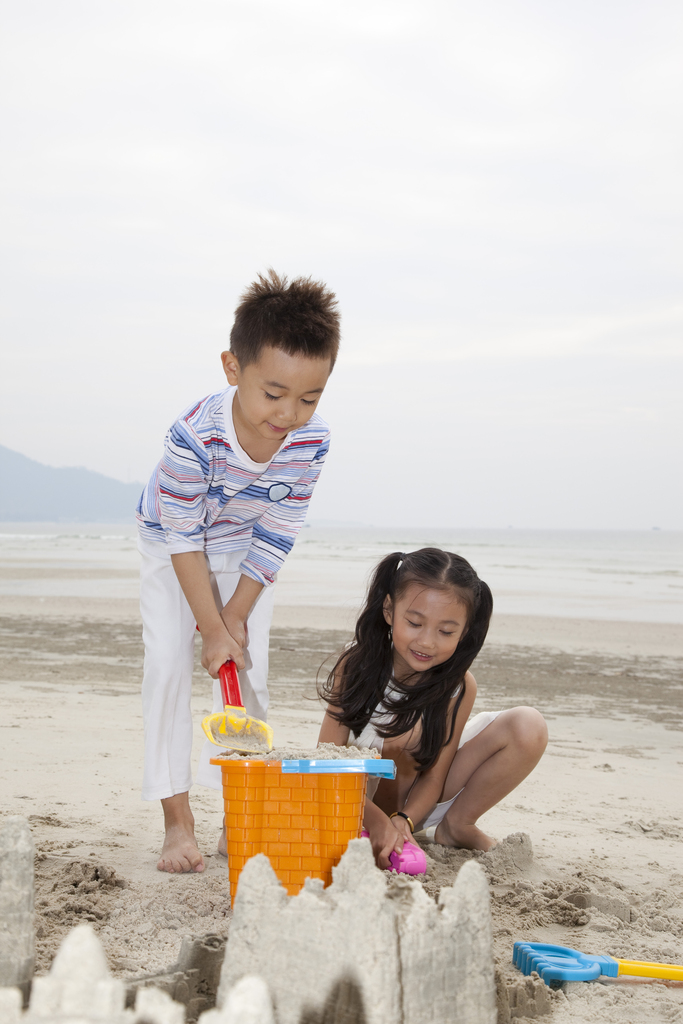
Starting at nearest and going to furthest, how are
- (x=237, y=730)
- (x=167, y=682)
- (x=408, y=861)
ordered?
(x=237, y=730), (x=408, y=861), (x=167, y=682)

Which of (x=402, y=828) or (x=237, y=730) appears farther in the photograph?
(x=402, y=828)

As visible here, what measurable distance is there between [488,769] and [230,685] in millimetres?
1052

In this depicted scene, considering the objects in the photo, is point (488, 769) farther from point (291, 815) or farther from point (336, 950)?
point (336, 950)

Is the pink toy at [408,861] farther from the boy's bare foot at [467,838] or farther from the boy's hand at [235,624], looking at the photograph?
the boy's hand at [235,624]

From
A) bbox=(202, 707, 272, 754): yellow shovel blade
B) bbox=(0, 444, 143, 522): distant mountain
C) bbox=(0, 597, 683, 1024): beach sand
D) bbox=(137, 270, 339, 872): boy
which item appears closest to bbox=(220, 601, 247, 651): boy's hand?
bbox=(137, 270, 339, 872): boy

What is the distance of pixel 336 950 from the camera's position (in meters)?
1.32

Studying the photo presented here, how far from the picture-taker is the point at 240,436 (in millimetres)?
2914

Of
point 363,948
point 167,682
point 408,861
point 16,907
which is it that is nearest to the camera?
point 363,948

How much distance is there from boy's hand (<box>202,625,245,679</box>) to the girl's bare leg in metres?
0.99

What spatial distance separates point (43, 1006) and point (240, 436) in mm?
1966

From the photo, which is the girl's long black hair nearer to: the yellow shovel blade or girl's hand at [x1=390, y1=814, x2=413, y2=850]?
girl's hand at [x1=390, y1=814, x2=413, y2=850]

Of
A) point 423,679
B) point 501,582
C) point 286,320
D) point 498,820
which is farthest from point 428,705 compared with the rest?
point 501,582

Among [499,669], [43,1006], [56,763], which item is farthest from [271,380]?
[499,669]

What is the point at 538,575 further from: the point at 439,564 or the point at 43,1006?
the point at 43,1006
